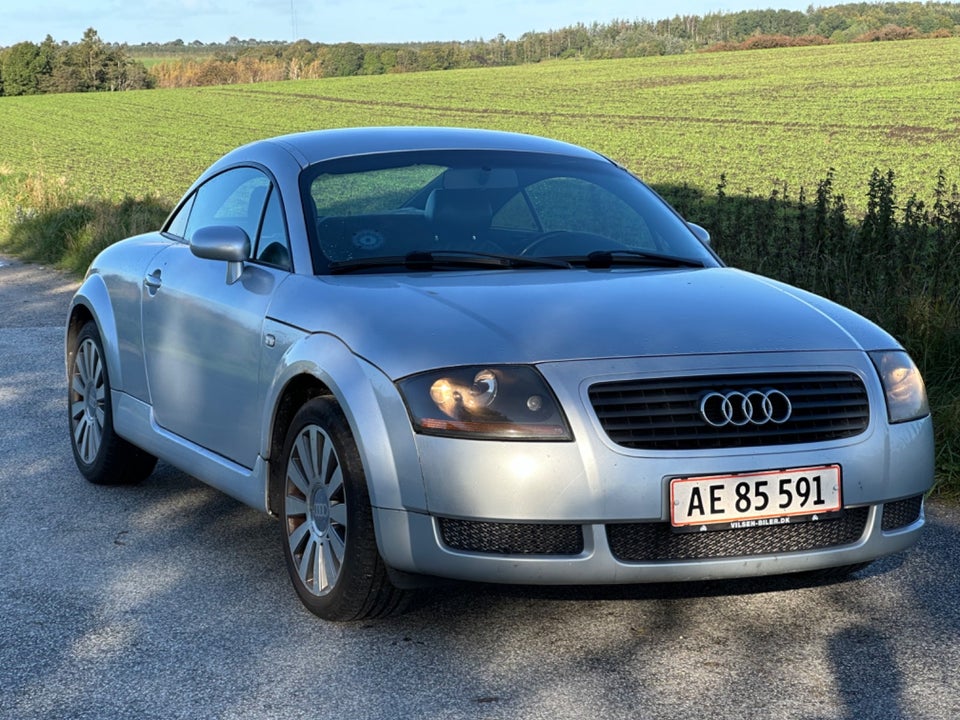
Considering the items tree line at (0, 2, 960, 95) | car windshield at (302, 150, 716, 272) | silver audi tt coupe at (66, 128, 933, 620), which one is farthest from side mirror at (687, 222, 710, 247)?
tree line at (0, 2, 960, 95)

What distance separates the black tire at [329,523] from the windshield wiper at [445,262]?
Answer: 0.66 meters

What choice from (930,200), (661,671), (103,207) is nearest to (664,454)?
(661,671)

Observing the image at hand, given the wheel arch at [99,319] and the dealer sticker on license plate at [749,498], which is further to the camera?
the wheel arch at [99,319]

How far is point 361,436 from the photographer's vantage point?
414 centimetres

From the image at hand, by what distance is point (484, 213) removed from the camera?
Result: 5.39 metres

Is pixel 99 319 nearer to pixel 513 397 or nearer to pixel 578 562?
pixel 513 397

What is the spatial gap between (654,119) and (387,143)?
44575mm

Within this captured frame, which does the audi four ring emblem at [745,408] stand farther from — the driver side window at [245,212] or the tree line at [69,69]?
the tree line at [69,69]

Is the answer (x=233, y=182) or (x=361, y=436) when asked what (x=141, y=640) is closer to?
(x=361, y=436)

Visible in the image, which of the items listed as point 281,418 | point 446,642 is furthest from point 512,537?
point 281,418

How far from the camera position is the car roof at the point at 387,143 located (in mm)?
5633

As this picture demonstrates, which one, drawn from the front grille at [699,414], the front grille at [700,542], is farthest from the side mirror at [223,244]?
the front grille at [700,542]

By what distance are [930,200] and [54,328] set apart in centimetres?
1561

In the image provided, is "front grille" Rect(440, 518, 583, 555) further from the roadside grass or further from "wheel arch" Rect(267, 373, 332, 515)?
the roadside grass
